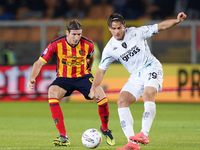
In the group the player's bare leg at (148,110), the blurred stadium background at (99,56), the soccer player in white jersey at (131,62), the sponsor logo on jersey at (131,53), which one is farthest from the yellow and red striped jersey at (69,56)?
the blurred stadium background at (99,56)

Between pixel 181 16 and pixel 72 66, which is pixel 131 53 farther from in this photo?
pixel 72 66

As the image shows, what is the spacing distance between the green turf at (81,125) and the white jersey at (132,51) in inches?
49.2

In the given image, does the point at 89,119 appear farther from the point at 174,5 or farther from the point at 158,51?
the point at 174,5

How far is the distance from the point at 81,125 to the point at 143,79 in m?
3.60

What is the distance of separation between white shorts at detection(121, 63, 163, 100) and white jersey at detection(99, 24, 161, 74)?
0.27ft

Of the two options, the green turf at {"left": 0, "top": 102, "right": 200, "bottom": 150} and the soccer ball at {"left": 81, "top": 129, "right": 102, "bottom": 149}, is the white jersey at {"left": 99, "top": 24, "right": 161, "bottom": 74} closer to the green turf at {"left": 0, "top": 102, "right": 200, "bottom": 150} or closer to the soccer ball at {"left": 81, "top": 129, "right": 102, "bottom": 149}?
the soccer ball at {"left": 81, "top": 129, "right": 102, "bottom": 149}

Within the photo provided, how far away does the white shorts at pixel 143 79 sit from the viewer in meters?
6.23

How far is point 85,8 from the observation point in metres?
19.6

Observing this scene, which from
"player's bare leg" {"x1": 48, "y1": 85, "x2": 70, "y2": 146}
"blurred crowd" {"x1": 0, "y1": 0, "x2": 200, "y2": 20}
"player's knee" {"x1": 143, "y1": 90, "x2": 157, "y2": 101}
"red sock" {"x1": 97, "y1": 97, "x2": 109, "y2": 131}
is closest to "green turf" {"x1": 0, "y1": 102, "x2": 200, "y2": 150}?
"player's bare leg" {"x1": 48, "y1": 85, "x2": 70, "y2": 146}

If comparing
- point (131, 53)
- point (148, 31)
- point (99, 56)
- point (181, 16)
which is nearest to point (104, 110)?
point (131, 53)

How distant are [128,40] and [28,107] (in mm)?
7825

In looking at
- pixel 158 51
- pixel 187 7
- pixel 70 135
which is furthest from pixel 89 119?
pixel 187 7

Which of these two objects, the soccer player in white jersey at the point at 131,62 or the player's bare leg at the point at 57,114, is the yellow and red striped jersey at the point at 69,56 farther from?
the soccer player in white jersey at the point at 131,62

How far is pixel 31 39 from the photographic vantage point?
16281 millimetres
